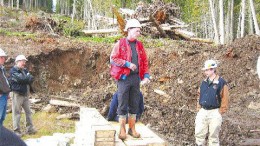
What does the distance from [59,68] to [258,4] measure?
2511 centimetres

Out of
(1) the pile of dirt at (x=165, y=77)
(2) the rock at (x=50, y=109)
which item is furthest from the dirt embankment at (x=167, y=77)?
(2) the rock at (x=50, y=109)

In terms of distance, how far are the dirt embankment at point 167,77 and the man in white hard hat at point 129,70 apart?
3502 mm

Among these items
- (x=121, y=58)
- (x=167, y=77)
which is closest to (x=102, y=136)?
(x=121, y=58)

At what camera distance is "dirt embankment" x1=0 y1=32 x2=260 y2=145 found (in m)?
12.0

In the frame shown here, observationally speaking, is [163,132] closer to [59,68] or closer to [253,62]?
[253,62]

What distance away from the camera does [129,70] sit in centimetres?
→ 636

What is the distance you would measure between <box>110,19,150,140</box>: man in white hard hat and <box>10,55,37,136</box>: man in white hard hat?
3704 millimetres

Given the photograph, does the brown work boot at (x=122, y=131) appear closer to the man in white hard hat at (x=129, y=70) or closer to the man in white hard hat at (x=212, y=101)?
the man in white hard hat at (x=129, y=70)

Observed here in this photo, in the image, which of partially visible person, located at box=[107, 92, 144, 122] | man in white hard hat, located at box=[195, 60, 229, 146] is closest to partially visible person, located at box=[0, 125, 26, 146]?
partially visible person, located at box=[107, 92, 144, 122]

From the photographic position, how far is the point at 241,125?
39.7 feet

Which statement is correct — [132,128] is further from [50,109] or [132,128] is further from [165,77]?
[165,77]

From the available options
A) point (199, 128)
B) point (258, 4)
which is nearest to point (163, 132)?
point (199, 128)

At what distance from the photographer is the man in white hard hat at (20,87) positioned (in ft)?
30.9

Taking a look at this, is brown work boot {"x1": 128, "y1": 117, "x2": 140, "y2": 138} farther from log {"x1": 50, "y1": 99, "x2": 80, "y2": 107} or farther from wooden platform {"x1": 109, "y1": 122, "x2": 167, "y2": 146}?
log {"x1": 50, "y1": 99, "x2": 80, "y2": 107}
